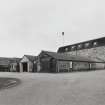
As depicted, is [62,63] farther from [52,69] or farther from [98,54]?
[98,54]

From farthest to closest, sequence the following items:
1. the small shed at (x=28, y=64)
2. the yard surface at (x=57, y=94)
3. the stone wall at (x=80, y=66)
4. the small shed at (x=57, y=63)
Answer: the small shed at (x=28, y=64), the stone wall at (x=80, y=66), the small shed at (x=57, y=63), the yard surface at (x=57, y=94)

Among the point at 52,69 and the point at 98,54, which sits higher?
the point at 98,54

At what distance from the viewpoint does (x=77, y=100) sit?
6.50m

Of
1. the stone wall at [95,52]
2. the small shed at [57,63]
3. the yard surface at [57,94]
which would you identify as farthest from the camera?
the stone wall at [95,52]

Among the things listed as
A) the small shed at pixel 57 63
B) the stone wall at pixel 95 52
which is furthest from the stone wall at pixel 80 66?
the stone wall at pixel 95 52

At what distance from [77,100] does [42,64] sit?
23965 millimetres

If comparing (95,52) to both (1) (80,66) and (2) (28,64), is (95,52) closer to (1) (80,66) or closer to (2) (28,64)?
(1) (80,66)

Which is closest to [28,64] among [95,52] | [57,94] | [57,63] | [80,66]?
[57,63]

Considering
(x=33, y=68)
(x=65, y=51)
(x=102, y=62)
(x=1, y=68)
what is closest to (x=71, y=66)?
(x=33, y=68)

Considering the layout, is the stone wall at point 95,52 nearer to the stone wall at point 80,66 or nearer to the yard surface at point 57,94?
the stone wall at point 80,66

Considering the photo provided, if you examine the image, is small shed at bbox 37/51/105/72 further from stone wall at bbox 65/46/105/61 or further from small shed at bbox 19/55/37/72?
stone wall at bbox 65/46/105/61

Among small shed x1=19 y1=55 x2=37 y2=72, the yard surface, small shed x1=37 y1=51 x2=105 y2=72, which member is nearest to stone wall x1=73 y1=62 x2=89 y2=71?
small shed x1=37 y1=51 x2=105 y2=72

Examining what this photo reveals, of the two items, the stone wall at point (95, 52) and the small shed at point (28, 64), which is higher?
the stone wall at point (95, 52)

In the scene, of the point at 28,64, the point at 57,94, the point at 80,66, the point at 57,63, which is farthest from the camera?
the point at 28,64
